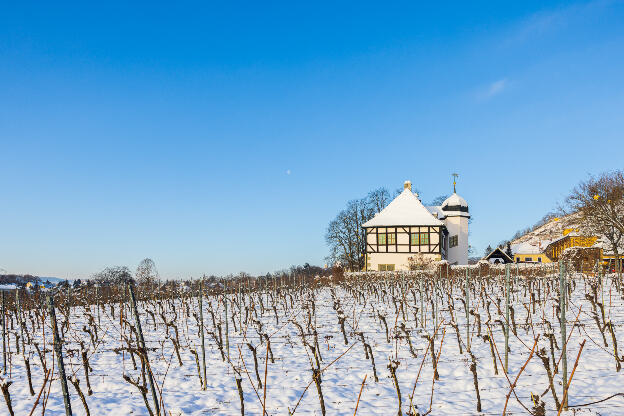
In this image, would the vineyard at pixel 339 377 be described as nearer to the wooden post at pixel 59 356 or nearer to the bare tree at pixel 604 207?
the wooden post at pixel 59 356

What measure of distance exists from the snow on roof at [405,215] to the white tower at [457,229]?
13.8ft

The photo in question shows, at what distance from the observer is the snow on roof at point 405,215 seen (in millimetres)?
31017

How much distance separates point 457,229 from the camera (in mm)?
34875

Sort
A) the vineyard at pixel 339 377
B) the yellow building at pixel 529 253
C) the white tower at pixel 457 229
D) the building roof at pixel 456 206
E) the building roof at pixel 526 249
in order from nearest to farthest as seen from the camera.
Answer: the vineyard at pixel 339 377, the white tower at pixel 457 229, the building roof at pixel 456 206, the yellow building at pixel 529 253, the building roof at pixel 526 249

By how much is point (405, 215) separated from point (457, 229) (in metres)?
6.29

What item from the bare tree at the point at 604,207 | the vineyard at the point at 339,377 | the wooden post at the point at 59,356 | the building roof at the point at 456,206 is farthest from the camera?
the building roof at the point at 456,206

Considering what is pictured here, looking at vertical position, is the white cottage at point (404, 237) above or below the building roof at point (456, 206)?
below

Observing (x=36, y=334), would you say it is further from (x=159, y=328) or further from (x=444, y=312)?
(x=444, y=312)

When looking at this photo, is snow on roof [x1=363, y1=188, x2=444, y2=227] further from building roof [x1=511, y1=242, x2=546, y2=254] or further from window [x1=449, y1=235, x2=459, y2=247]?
building roof [x1=511, y1=242, x2=546, y2=254]

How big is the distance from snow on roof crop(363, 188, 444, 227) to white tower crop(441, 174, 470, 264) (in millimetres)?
4206

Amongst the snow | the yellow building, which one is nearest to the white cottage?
the snow

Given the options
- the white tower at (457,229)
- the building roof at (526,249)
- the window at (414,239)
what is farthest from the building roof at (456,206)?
the building roof at (526,249)

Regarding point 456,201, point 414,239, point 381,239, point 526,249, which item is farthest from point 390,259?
point 526,249

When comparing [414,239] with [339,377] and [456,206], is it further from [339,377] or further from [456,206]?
[339,377]
